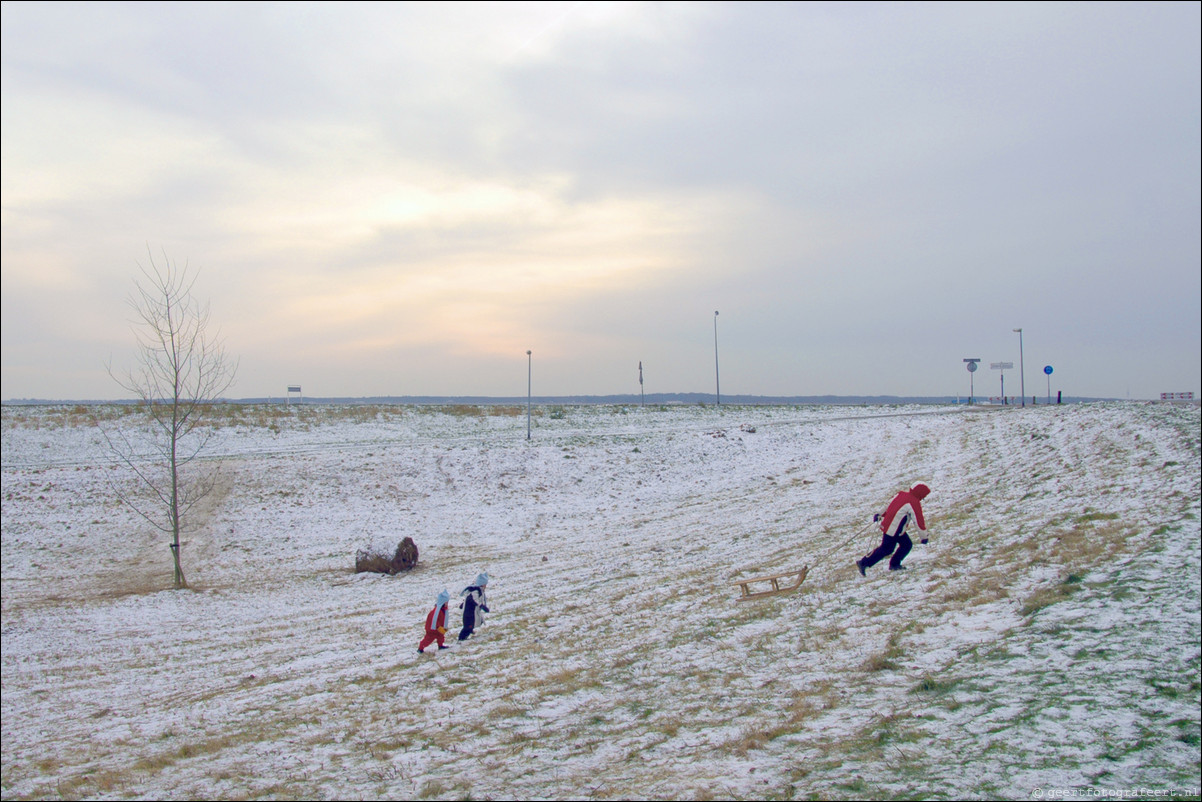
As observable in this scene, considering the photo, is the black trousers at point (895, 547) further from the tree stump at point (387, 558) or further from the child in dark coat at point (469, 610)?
the tree stump at point (387, 558)

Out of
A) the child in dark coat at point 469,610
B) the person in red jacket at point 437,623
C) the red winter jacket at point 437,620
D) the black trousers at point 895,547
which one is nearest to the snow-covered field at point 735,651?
the child in dark coat at point 469,610

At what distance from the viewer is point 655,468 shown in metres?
26.4

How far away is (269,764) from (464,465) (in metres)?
25.4

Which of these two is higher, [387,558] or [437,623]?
[437,623]

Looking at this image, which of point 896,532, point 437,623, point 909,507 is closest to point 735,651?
point 437,623

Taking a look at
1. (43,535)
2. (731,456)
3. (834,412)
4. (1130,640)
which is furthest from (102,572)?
(1130,640)

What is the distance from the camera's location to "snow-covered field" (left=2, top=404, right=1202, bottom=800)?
8727mm

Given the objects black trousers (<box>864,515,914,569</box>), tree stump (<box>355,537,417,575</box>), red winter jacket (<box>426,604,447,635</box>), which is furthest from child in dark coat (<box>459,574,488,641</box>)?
black trousers (<box>864,515,914,569</box>)

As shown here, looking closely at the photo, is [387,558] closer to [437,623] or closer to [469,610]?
[469,610]

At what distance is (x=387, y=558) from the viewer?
2347cm

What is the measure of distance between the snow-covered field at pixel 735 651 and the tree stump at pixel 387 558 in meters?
0.55

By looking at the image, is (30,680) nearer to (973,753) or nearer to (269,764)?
(269,764)

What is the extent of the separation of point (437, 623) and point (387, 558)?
9.16 m

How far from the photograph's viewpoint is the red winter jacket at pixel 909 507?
5.24 metres
